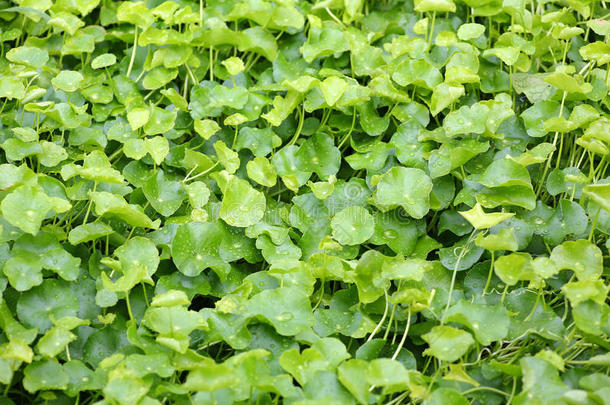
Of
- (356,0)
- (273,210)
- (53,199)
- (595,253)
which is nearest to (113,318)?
(53,199)

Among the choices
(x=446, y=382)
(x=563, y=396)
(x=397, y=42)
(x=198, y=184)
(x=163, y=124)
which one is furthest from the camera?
(x=397, y=42)

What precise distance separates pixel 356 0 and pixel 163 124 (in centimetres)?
72

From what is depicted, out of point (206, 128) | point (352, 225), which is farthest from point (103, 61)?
point (352, 225)

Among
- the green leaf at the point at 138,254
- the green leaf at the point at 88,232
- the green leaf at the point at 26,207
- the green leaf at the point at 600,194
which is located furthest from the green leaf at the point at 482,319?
the green leaf at the point at 26,207

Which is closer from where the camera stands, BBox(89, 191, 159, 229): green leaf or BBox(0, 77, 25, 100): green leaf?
BBox(89, 191, 159, 229): green leaf

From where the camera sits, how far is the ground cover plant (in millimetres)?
1321

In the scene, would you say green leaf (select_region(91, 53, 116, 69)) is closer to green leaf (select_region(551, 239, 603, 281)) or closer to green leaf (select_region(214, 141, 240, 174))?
green leaf (select_region(214, 141, 240, 174))

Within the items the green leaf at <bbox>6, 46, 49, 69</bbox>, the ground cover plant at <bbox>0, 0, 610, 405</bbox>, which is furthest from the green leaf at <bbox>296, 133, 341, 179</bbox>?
the green leaf at <bbox>6, 46, 49, 69</bbox>

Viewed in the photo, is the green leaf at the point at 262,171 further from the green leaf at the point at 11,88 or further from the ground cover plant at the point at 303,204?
the green leaf at the point at 11,88

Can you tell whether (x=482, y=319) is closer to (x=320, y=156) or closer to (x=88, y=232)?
(x=320, y=156)

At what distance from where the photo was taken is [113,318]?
4.70 feet

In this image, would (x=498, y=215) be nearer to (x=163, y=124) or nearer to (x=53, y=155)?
(x=163, y=124)

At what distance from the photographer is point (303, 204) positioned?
1681 millimetres

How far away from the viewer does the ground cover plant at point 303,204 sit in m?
1.32
